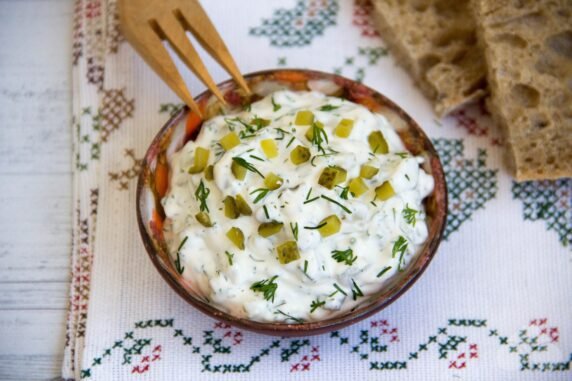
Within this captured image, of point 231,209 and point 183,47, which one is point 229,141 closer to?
point 231,209

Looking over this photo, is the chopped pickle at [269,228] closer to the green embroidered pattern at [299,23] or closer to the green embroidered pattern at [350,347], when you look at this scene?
the green embroidered pattern at [350,347]

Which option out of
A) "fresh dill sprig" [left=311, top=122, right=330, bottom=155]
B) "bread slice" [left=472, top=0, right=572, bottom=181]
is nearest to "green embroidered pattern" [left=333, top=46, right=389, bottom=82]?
"bread slice" [left=472, top=0, right=572, bottom=181]

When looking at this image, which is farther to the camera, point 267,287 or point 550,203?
point 550,203

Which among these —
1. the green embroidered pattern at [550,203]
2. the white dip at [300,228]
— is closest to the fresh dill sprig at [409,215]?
the white dip at [300,228]

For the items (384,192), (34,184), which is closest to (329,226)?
(384,192)

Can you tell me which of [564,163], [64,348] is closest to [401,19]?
[564,163]

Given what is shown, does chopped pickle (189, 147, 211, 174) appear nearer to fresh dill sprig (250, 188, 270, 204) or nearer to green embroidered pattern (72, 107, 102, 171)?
fresh dill sprig (250, 188, 270, 204)
